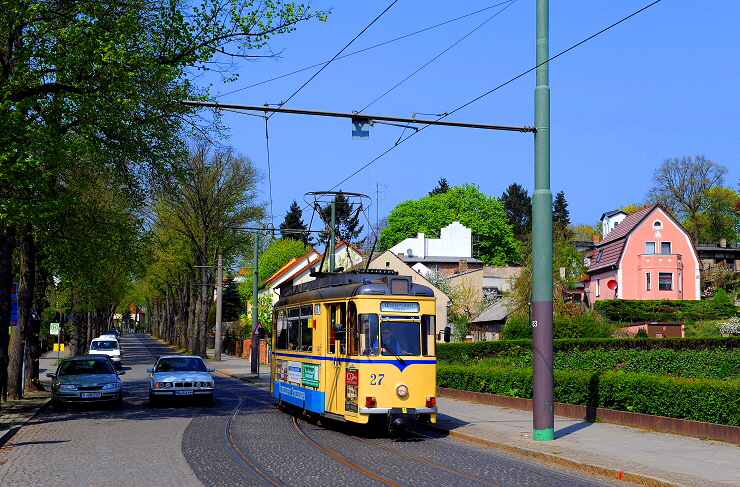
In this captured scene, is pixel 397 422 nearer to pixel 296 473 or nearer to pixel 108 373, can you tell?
pixel 296 473

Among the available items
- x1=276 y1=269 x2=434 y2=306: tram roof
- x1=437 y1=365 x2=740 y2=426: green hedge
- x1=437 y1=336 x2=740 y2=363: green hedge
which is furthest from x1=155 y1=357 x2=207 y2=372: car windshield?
x1=437 y1=336 x2=740 y2=363: green hedge

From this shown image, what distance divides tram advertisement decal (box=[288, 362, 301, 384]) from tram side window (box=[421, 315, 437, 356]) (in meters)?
4.02

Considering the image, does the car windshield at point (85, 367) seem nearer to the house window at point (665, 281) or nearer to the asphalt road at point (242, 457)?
the asphalt road at point (242, 457)

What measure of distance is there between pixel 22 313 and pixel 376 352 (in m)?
14.1

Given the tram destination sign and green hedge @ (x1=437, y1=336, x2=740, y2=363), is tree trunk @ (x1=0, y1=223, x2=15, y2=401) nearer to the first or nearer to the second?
the tram destination sign

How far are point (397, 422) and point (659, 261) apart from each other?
5335 centimetres

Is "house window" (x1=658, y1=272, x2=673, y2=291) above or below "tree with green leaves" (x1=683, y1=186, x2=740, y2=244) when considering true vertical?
below

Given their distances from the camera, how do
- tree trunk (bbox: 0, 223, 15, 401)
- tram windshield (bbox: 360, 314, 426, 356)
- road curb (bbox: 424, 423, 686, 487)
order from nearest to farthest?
road curb (bbox: 424, 423, 686, 487) < tram windshield (bbox: 360, 314, 426, 356) < tree trunk (bbox: 0, 223, 15, 401)

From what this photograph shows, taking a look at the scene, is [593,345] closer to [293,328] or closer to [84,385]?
[293,328]

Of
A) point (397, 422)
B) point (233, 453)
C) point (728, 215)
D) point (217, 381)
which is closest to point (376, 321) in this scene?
point (397, 422)

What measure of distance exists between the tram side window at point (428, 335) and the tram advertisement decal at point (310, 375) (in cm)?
258

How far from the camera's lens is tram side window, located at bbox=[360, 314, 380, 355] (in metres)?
16.5

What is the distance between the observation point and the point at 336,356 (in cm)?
1728

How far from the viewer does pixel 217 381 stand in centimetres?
3981
